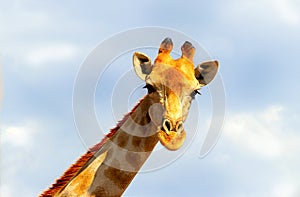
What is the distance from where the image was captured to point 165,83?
9.81 m

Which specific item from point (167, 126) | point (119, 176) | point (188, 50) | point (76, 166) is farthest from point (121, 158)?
point (188, 50)

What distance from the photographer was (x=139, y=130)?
10.4 meters

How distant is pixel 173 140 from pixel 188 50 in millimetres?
2477

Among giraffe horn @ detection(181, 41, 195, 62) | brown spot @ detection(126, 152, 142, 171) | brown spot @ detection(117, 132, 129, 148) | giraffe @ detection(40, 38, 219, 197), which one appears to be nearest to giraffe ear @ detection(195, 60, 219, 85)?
giraffe @ detection(40, 38, 219, 197)

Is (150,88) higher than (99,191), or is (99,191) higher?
(150,88)

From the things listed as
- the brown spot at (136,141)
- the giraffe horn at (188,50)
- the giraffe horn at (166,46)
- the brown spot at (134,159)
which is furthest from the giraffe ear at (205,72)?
the brown spot at (134,159)

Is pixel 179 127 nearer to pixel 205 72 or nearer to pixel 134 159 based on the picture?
pixel 134 159

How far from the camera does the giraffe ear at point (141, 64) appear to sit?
34.4 ft

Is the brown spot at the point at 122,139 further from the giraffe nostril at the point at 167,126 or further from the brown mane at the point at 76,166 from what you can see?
the giraffe nostril at the point at 167,126

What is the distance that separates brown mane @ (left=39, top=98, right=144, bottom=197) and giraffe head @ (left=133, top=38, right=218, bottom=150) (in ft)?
3.11

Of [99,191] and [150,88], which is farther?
[150,88]

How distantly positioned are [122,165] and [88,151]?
103 centimetres

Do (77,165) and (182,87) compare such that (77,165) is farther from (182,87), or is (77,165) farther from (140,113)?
(182,87)

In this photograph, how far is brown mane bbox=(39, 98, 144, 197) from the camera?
34.2 feet
